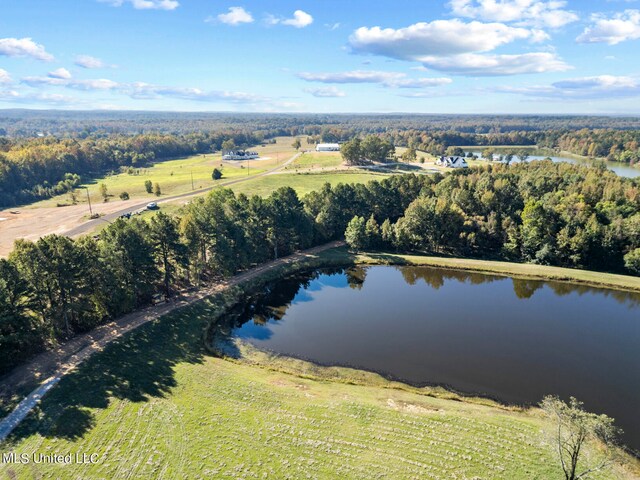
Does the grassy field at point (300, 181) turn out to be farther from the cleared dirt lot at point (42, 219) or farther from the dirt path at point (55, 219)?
the cleared dirt lot at point (42, 219)

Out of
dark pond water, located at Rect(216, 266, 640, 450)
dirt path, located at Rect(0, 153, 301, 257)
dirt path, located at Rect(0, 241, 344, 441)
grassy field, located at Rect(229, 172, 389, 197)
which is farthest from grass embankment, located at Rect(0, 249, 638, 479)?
grassy field, located at Rect(229, 172, 389, 197)

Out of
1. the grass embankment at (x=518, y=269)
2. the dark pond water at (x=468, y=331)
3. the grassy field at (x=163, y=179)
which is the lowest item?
the dark pond water at (x=468, y=331)

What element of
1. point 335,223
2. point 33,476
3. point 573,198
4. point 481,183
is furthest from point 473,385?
point 481,183

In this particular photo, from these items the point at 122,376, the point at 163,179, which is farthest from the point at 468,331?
the point at 163,179

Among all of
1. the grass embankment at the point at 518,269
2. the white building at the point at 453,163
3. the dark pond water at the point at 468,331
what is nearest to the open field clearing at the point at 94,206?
the dark pond water at the point at 468,331

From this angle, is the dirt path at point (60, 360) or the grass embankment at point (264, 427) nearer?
the grass embankment at point (264, 427)
